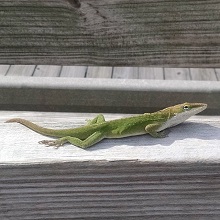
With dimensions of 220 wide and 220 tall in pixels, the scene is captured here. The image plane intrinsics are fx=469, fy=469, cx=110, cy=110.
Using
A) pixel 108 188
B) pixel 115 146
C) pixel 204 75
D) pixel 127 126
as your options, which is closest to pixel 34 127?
pixel 115 146

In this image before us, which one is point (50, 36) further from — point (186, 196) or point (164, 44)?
point (186, 196)

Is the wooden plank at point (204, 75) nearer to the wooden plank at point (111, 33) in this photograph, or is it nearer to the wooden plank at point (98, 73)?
the wooden plank at point (98, 73)

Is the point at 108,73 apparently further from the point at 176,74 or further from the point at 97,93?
the point at 97,93

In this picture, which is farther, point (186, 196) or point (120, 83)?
point (120, 83)

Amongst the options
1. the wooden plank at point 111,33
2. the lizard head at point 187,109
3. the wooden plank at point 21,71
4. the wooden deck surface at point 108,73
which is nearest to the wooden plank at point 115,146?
the wooden plank at point 111,33

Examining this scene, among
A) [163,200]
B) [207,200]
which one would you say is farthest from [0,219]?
[207,200]
